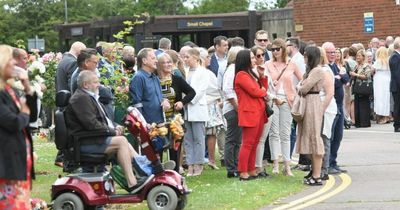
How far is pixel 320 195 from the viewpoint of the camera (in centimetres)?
1251

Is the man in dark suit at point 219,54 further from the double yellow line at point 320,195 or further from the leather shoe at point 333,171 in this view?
the double yellow line at point 320,195

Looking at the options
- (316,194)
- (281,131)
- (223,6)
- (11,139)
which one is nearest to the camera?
(11,139)

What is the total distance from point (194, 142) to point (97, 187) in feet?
13.3

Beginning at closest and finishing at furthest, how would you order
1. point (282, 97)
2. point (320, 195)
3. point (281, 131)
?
point (320, 195) < point (282, 97) < point (281, 131)

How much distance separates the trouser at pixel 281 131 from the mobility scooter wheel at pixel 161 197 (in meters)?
3.91

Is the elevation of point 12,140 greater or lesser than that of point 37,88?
lesser

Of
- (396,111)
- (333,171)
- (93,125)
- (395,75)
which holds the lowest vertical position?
(333,171)

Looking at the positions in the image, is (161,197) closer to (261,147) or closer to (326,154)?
(261,147)

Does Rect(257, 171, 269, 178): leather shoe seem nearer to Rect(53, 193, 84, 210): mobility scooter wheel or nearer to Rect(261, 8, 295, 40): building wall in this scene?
Rect(53, 193, 84, 210): mobility scooter wheel

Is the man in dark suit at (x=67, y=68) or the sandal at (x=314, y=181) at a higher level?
the man in dark suit at (x=67, y=68)

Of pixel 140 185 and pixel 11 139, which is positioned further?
pixel 140 185

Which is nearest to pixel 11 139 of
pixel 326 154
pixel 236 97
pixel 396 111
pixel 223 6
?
pixel 236 97

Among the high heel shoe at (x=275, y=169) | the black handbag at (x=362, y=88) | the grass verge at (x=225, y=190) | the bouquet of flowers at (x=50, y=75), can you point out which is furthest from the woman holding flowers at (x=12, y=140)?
the black handbag at (x=362, y=88)

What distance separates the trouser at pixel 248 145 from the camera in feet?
44.9
